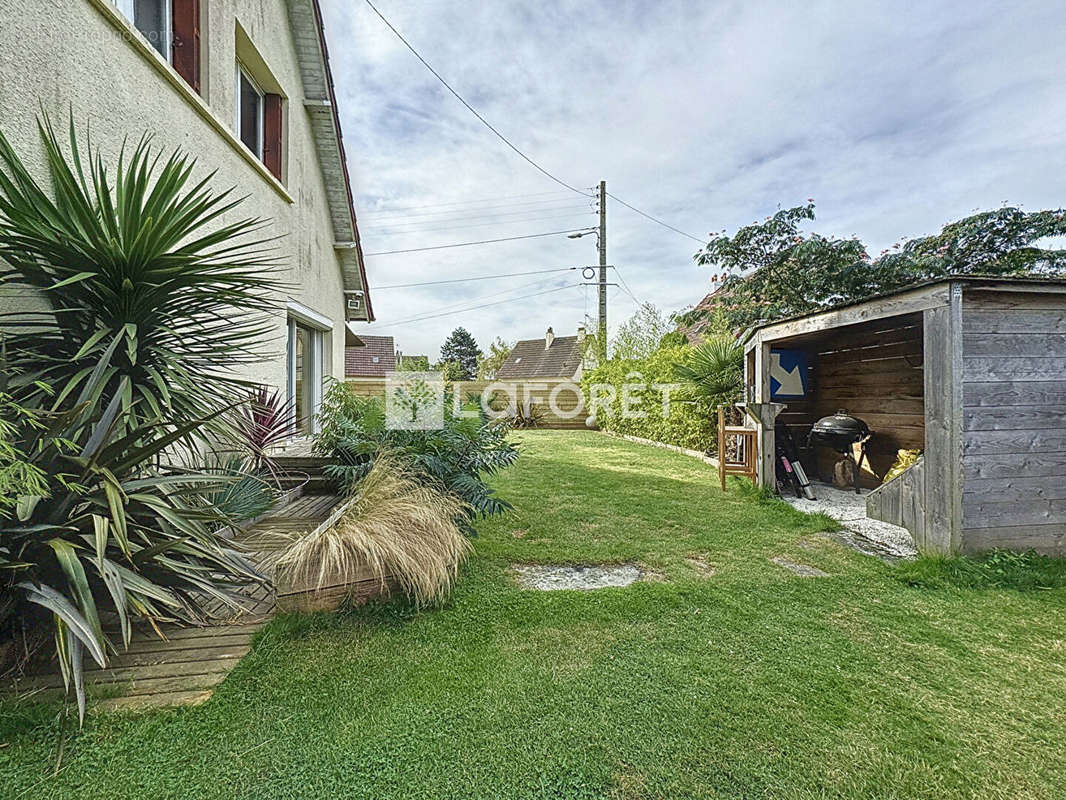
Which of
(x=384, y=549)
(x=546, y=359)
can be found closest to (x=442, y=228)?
(x=546, y=359)

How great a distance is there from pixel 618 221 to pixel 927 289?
57.2 feet

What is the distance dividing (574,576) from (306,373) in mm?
5994

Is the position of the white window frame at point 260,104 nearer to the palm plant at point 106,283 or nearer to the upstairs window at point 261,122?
the upstairs window at point 261,122

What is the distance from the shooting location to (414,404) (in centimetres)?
460

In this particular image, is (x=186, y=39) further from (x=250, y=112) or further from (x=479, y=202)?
(x=479, y=202)

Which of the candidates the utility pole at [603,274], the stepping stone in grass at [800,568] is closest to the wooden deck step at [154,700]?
the stepping stone in grass at [800,568]

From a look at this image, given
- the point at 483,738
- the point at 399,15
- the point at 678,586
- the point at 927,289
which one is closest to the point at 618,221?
the point at 399,15

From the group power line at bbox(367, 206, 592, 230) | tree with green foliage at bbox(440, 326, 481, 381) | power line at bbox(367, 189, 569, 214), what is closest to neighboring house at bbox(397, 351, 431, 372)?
power line at bbox(367, 189, 569, 214)

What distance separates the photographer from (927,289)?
4.18 meters

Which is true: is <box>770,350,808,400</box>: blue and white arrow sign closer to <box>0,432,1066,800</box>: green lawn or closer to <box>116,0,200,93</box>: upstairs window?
<box>0,432,1066,800</box>: green lawn

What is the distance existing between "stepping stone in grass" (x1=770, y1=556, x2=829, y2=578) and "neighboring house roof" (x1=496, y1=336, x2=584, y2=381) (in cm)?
2375

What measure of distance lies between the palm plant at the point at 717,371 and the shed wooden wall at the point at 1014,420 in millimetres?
6180

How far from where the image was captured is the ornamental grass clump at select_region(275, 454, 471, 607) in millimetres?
3094

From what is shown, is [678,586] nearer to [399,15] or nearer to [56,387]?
[56,387]
